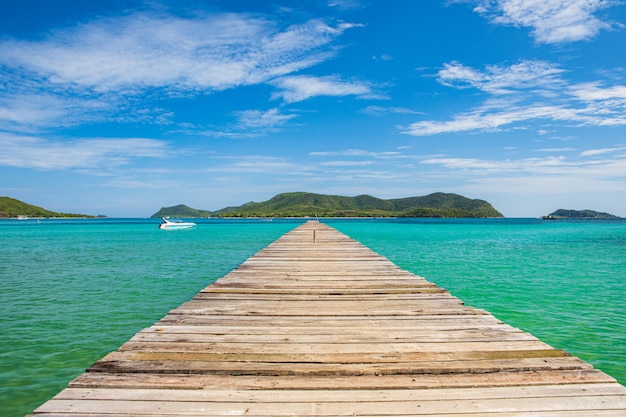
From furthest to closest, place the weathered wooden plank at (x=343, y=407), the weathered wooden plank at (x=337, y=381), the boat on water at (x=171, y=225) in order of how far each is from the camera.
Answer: the boat on water at (x=171, y=225), the weathered wooden plank at (x=337, y=381), the weathered wooden plank at (x=343, y=407)

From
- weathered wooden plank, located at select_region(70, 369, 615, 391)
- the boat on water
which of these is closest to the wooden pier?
weathered wooden plank, located at select_region(70, 369, 615, 391)

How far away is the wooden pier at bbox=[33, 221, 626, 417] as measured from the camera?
3207 mm

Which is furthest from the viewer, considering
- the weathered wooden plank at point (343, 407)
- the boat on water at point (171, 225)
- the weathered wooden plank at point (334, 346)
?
the boat on water at point (171, 225)

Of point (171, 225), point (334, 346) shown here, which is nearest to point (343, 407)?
point (334, 346)

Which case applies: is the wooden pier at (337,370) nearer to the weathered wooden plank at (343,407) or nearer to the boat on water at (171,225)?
the weathered wooden plank at (343,407)

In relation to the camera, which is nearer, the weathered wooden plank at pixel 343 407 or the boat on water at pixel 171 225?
the weathered wooden plank at pixel 343 407

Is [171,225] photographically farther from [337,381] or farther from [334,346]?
[337,381]

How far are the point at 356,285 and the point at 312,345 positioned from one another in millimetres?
4388

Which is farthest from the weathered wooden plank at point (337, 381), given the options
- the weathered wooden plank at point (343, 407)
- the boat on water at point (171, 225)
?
the boat on water at point (171, 225)

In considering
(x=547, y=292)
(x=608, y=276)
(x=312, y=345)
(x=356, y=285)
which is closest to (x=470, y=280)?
(x=547, y=292)

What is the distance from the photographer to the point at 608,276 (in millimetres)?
17125

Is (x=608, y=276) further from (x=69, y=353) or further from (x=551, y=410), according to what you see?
(x=69, y=353)

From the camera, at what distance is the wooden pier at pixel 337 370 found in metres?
3.21

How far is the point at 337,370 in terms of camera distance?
12.7 feet
